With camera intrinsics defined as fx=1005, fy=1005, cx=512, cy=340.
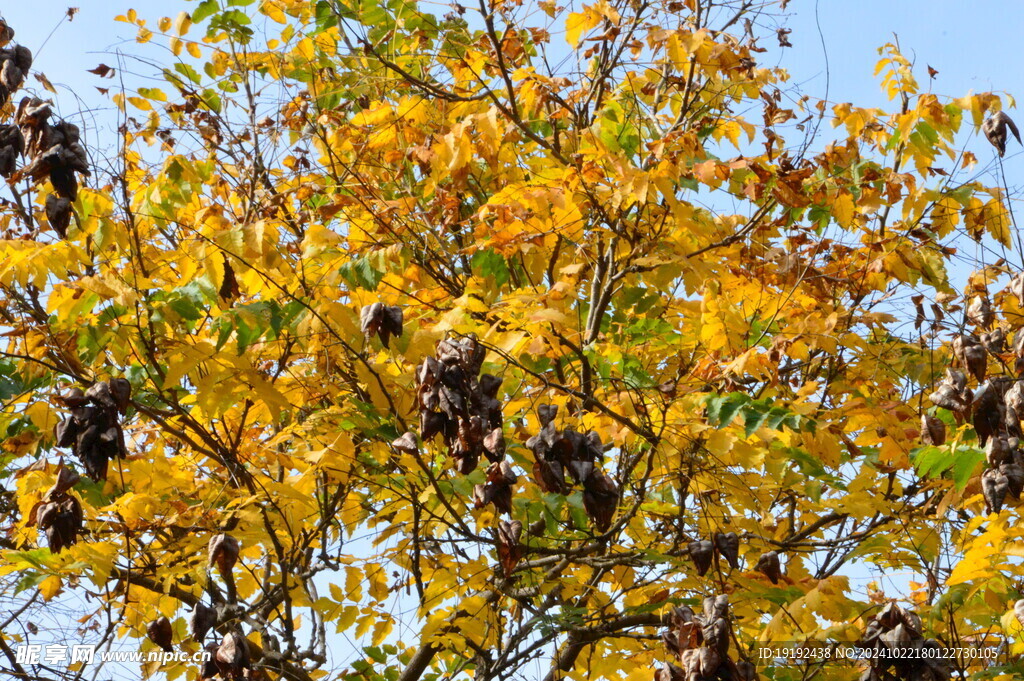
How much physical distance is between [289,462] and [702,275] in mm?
1818

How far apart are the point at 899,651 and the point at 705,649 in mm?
681

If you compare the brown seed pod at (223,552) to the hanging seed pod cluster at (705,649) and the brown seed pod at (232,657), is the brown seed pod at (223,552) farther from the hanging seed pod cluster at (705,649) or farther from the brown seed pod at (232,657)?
the hanging seed pod cluster at (705,649)

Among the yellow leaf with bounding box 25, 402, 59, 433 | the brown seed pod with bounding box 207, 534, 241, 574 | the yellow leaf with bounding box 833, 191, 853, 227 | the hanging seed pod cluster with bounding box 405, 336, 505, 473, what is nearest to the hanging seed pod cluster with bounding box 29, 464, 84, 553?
the brown seed pod with bounding box 207, 534, 241, 574

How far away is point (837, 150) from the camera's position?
507 cm

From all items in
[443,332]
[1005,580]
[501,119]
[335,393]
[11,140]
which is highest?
[501,119]

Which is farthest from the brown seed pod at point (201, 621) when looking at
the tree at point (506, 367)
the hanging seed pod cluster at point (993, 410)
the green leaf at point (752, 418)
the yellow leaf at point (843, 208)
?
the yellow leaf at point (843, 208)

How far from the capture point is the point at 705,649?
10.3 feet

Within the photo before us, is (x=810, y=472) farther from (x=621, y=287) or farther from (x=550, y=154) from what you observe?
(x=550, y=154)

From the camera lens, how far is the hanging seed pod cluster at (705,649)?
3111 millimetres

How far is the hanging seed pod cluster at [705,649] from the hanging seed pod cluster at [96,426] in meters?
1.85

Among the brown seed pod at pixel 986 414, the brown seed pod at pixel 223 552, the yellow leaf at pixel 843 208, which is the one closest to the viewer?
the brown seed pod at pixel 986 414

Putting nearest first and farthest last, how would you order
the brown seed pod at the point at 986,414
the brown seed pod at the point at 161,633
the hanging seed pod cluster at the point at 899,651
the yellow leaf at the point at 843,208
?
1. the brown seed pod at the point at 986,414
2. the hanging seed pod cluster at the point at 899,651
3. the brown seed pod at the point at 161,633
4. the yellow leaf at the point at 843,208

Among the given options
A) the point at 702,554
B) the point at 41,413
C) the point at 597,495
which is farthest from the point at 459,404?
the point at 41,413

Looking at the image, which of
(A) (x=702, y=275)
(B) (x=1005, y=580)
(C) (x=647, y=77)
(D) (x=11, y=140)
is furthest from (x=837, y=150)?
(D) (x=11, y=140)
